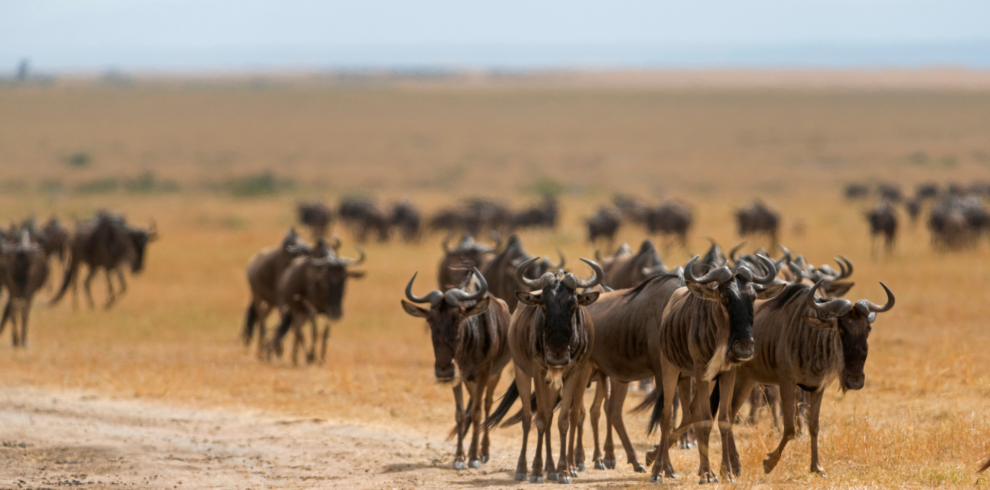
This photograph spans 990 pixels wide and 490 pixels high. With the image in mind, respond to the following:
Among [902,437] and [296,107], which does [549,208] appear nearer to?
[902,437]

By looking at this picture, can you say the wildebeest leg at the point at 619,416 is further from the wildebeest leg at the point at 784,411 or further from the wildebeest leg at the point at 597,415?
the wildebeest leg at the point at 784,411

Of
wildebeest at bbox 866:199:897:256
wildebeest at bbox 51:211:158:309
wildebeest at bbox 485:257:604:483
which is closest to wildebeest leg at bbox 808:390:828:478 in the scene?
wildebeest at bbox 485:257:604:483

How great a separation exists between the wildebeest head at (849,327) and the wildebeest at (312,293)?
828cm

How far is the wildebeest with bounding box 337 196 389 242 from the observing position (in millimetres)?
34969

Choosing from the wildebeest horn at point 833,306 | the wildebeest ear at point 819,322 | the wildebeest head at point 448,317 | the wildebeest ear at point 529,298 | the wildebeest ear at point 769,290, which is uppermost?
the wildebeest ear at point 769,290

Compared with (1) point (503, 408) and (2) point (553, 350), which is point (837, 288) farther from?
(2) point (553, 350)

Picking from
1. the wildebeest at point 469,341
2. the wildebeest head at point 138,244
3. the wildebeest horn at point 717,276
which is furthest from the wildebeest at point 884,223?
the wildebeest horn at point 717,276

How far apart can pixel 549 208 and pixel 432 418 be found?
27.9 meters

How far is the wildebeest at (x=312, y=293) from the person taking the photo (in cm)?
1419

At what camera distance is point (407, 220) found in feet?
115

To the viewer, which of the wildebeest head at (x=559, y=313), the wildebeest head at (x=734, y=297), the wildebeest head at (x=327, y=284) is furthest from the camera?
the wildebeest head at (x=327, y=284)

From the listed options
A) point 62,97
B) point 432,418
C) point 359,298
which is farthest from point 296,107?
point 432,418

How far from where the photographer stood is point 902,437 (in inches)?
335

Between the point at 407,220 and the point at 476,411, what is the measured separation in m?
26.6
